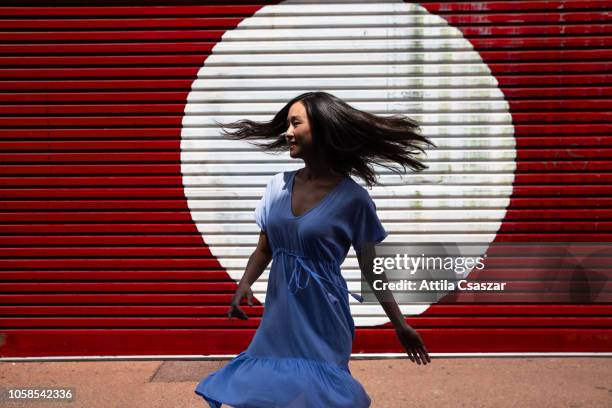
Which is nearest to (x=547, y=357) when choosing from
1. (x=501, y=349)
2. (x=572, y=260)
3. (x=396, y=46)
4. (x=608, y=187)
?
(x=501, y=349)

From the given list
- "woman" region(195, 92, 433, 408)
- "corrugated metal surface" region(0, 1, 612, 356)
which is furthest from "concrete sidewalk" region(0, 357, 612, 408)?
"woman" region(195, 92, 433, 408)

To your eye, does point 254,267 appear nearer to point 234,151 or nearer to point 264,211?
point 264,211

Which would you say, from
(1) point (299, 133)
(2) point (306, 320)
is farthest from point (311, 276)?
(1) point (299, 133)

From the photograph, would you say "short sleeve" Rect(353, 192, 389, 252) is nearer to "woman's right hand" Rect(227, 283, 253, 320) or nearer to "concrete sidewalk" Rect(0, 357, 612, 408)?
"woman's right hand" Rect(227, 283, 253, 320)

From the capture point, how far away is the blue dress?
2.87 m

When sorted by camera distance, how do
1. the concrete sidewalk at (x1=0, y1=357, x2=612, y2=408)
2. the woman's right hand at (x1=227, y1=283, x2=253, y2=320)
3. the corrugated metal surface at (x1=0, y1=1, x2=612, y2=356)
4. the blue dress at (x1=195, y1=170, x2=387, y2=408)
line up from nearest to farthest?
the blue dress at (x1=195, y1=170, x2=387, y2=408) → the woman's right hand at (x1=227, y1=283, x2=253, y2=320) → the concrete sidewalk at (x1=0, y1=357, x2=612, y2=408) → the corrugated metal surface at (x1=0, y1=1, x2=612, y2=356)

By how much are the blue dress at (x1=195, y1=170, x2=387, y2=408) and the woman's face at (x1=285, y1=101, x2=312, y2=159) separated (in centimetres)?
21

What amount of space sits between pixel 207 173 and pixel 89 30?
144cm

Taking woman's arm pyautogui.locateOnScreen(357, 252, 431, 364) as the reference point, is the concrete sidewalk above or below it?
below

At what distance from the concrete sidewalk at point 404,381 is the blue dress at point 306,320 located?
80.7 inches

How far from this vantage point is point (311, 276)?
9.64 ft

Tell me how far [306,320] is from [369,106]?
3209mm

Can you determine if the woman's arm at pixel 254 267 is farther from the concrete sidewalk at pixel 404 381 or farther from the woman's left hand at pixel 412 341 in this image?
the concrete sidewalk at pixel 404 381

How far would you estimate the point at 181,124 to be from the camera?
5.92m
